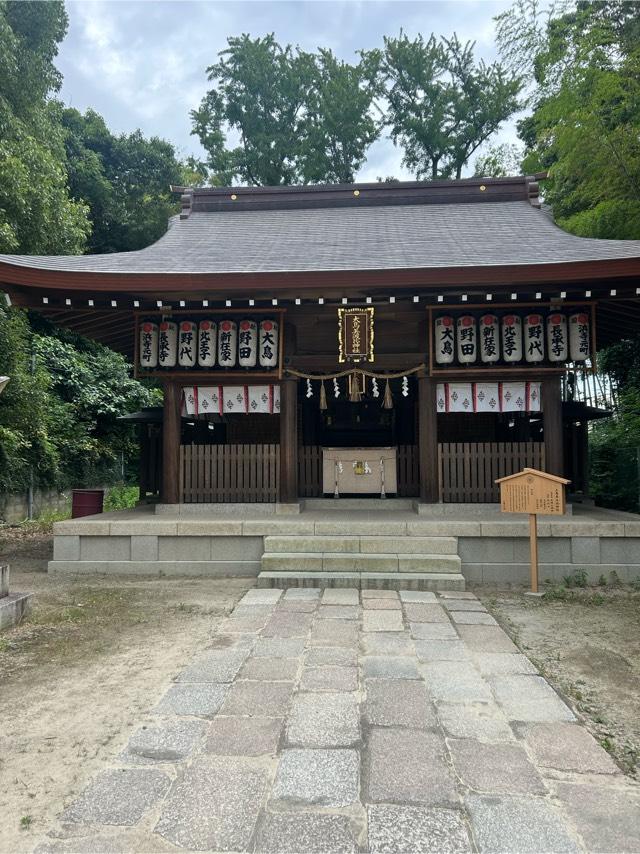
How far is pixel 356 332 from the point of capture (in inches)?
337

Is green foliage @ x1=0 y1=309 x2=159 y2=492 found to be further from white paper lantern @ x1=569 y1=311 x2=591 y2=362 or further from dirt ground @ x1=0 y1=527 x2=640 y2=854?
white paper lantern @ x1=569 y1=311 x2=591 y2=362

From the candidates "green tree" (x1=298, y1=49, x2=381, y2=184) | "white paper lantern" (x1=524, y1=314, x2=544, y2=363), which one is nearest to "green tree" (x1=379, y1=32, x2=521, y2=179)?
"green tree" (x1=298, y1=49, x2=381, y2=184)

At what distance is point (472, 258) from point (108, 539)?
Result: 7.17m

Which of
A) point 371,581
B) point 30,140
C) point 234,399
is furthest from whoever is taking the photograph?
point 30,140

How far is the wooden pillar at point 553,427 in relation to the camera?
8242mm

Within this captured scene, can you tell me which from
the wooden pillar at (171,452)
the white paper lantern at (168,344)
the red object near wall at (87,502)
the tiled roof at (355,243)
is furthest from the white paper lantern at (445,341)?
the red object near wall at (87,502)

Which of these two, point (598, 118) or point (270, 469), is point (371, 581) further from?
point (598, 118)

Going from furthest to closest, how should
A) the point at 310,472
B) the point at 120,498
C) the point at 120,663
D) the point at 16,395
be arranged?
the point at 120,498 < the point at 310,472 < the point at 16,395 < the point at 120,663

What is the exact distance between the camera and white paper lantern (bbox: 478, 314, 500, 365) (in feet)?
27.4

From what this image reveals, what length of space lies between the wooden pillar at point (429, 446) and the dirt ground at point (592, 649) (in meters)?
2.19

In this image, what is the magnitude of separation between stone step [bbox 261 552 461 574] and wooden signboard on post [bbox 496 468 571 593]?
0.95 metres

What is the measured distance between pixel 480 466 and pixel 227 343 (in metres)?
4.67

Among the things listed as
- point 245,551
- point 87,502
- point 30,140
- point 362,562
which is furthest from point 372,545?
point 30,140

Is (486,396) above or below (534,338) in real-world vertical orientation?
below
